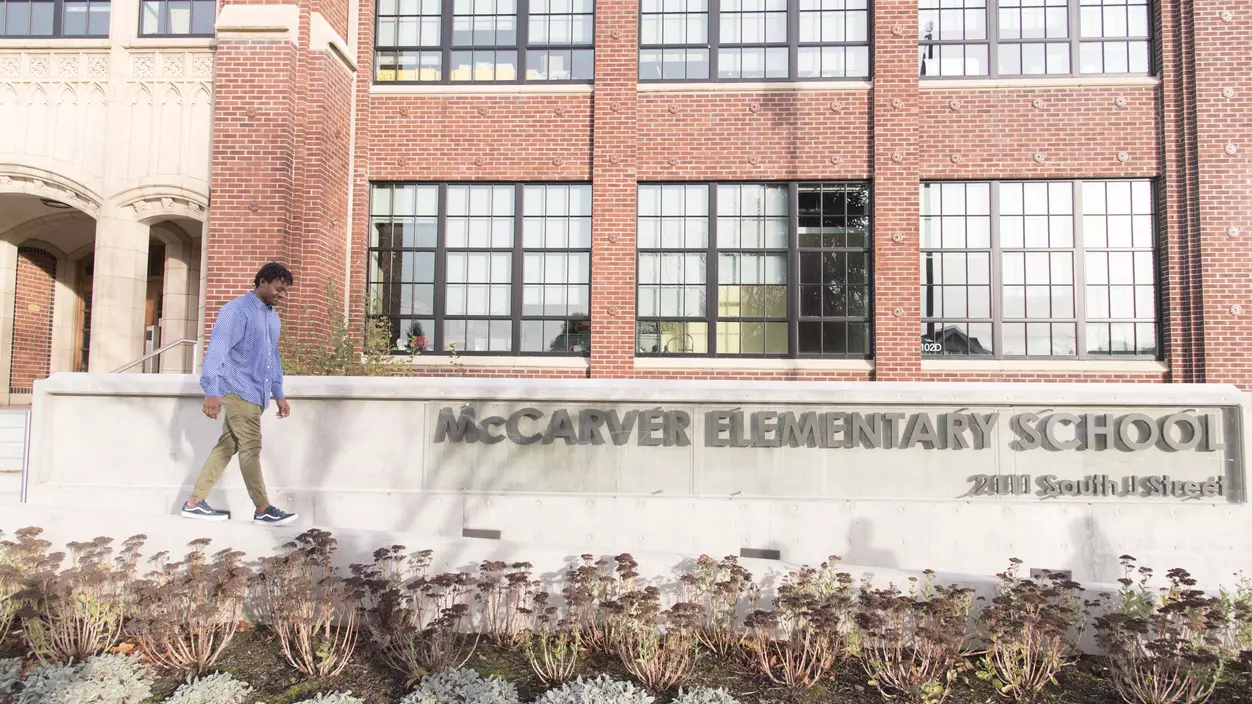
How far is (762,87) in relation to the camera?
11.7 meters

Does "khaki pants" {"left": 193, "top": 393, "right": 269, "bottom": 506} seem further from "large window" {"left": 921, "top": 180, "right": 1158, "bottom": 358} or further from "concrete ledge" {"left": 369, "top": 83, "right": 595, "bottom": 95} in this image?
"large window" {"left": 921, "top": 180, "right": 1158, "bottom": 358}

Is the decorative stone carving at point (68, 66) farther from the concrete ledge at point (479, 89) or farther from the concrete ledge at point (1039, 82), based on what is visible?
the concrete ledge at point (1039, 82)

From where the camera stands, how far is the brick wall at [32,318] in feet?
43.3

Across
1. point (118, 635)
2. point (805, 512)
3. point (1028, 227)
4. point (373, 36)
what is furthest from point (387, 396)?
point (1028, 227)

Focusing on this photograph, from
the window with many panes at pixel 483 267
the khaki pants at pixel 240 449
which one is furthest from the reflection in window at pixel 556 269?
the khaki pants at pixel 240 449

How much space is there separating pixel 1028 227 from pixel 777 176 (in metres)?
3.80

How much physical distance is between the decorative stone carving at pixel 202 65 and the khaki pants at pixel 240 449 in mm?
7040

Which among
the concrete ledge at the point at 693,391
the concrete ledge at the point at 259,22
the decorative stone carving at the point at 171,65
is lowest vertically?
the concrete ledge at the point at 693,391

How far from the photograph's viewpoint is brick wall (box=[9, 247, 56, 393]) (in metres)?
13.2

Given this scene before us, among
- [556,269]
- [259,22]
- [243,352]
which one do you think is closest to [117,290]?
[259,22]

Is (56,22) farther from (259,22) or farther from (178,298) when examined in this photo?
(178,298)

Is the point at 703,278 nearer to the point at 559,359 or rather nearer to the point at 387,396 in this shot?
the point at 559,359

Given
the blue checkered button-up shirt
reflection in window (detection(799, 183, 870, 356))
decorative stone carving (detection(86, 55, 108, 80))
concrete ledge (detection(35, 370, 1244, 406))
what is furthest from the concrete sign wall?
decorative stone carving (detection(86, 55, 108, 80))

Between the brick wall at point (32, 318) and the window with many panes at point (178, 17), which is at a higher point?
the window with many panes at point (178, 17)
